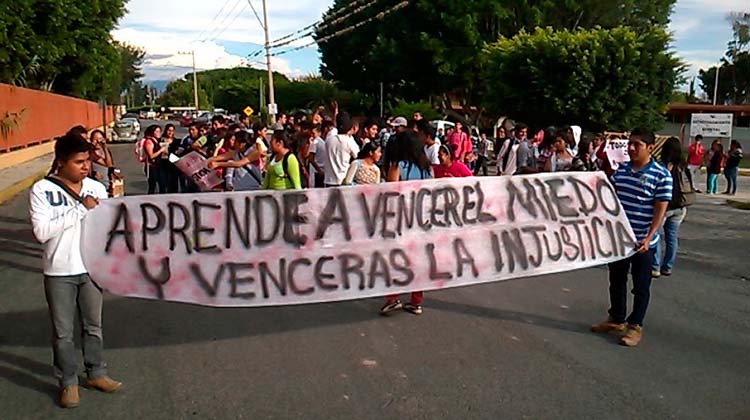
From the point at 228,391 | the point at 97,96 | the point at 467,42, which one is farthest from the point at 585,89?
the point at 97,96

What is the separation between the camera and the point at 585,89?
2791 cm

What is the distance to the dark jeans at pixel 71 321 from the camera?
173 inches

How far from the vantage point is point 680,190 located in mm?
8523

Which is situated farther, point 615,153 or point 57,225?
point 615,153

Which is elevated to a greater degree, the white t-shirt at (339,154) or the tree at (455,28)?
the tree at (455,28)

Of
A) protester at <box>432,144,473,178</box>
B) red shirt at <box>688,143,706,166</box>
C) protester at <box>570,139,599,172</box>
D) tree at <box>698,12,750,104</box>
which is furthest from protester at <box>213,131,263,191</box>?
tree at <box>698,12,750,104</box>

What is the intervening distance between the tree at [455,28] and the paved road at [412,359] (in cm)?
3574

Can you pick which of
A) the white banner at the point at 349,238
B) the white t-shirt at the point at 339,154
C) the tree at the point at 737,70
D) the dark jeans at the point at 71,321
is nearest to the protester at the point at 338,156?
the white t-shirt at the point at 339,154

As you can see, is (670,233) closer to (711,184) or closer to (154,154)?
(154,154)

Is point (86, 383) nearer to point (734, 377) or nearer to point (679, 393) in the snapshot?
point (679, 393)

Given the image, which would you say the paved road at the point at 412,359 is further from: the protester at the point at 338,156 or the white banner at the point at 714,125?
the white banner at the point at 714,125

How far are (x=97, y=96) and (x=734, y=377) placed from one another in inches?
2234

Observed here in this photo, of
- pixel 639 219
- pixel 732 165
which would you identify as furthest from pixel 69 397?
pixel 732 165

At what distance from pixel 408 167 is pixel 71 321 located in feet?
10.5
